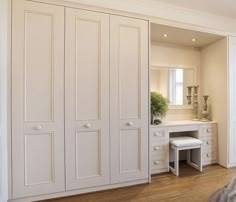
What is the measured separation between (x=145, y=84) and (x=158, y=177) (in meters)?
1.47

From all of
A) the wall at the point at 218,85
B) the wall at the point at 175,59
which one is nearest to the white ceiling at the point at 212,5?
the wall at the point at 218,85

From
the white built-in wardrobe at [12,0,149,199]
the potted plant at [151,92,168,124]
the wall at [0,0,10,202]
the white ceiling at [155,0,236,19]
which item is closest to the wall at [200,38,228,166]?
the white ceiling at [155,0,236,19]

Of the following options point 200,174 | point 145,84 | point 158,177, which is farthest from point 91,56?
point 200,174

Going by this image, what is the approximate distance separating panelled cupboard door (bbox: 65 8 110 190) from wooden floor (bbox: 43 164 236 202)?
0.19 m

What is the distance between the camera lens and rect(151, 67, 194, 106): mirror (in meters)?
3.62

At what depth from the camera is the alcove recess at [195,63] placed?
11.1 ft

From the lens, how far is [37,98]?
226 cm

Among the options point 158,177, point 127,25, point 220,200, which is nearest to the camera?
point 220,200

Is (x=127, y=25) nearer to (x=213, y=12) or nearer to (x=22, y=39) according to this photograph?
(x=22, y=39)

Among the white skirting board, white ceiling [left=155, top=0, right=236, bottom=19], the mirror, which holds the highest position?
white ceiling [left=155, top=0, right=236, bottom=19]

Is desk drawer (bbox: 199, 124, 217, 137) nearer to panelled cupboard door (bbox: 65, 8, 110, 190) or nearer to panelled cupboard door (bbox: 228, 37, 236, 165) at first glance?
panelled cupboard door (bbox: 228, 37, 236, 165)

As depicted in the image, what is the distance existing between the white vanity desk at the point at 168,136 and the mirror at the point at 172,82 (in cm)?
62

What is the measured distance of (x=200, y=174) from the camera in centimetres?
314

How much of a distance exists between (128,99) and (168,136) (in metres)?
1.02
